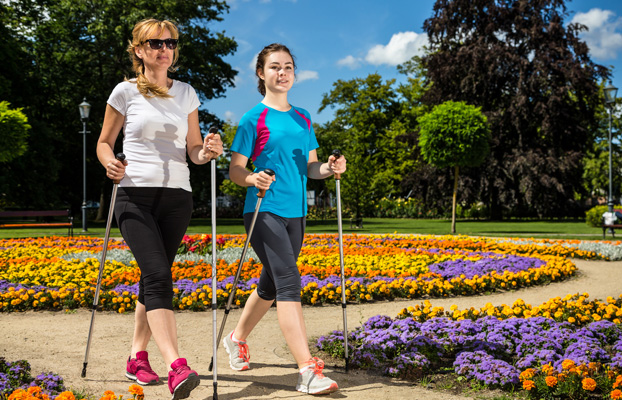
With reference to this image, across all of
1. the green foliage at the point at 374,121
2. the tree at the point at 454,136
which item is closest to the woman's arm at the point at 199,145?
the tree at the point at 454,136

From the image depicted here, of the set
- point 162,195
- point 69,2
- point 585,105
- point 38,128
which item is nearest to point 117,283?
point 162,195

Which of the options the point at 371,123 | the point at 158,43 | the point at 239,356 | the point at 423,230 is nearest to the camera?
the point at 158,43

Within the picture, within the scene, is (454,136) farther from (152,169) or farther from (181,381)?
(181,381)

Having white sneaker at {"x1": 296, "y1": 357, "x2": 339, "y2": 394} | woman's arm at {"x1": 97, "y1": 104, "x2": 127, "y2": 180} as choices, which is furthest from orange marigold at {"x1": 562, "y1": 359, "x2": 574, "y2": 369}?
woman's arm at {"x1": 97, "y1": 104, "x2": 127, "y2": 180}

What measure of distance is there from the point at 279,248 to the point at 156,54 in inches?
53.5

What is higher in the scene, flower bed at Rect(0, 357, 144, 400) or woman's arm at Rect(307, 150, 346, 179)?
woman's arm at Rect(307, 150, 346, 179)

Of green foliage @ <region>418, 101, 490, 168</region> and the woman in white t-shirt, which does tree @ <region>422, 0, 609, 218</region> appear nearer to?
green foliage @ <region>418, 101, 490, 168</region>

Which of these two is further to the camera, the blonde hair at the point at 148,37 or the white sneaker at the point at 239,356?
the white sneaker at the point at 239,356

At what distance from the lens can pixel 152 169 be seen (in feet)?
10.7

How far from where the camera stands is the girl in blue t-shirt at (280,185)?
331 centimetres

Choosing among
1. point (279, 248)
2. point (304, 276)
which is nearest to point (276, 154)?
point (279, 248)

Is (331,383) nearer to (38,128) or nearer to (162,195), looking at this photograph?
(162,195)

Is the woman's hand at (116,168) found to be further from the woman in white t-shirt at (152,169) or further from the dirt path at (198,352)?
the dirt path at (198,352)

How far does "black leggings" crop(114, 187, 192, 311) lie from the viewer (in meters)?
3.15
